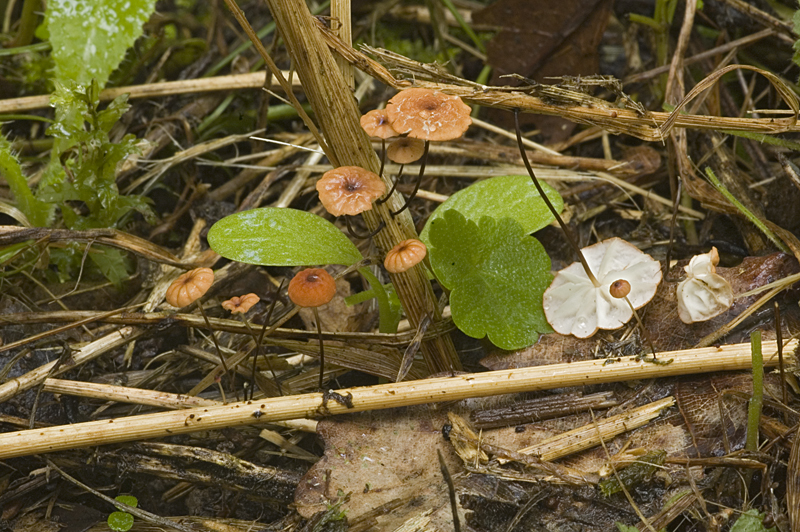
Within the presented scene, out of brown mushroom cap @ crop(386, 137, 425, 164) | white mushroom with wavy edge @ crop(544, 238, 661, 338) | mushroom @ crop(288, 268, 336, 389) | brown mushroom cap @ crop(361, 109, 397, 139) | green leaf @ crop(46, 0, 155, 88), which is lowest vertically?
white mushroom with wavy edge @ crop(544, 238, 661, 338)

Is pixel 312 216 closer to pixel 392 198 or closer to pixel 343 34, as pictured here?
pixel 392 198

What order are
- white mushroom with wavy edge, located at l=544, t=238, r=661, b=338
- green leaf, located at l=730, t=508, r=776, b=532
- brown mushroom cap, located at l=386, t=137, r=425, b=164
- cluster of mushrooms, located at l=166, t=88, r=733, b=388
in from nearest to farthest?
green leaf, located at l=730, t=508, r=776, b=532
cluster of mushrooms, located at l=166, t=88, r=733, b=388
brown mushroom cap, located at l=386, t=137, r=425, b=164
white mushroom with wavy edge, located at l=544, t=238, r=661, b=338

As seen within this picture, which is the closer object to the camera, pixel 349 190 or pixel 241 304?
pixel 349 190

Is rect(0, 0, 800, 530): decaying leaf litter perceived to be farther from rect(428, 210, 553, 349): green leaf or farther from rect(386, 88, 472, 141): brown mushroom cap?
rect(386, 88, 472, 141): brown mushroom cap

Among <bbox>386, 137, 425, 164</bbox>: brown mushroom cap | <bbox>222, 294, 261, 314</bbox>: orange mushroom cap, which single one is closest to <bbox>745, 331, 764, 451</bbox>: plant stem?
<bbox>386, 137, 425, 164</bbox>: brown mushroom cap

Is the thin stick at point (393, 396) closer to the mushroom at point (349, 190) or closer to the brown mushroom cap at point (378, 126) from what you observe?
the mushroom at point (349, 190)

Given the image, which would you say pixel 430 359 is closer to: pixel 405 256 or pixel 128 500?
pixel 405 256

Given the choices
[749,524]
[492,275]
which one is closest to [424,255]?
[492,275]

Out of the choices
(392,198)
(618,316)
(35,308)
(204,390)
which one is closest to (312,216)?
(392,198)
